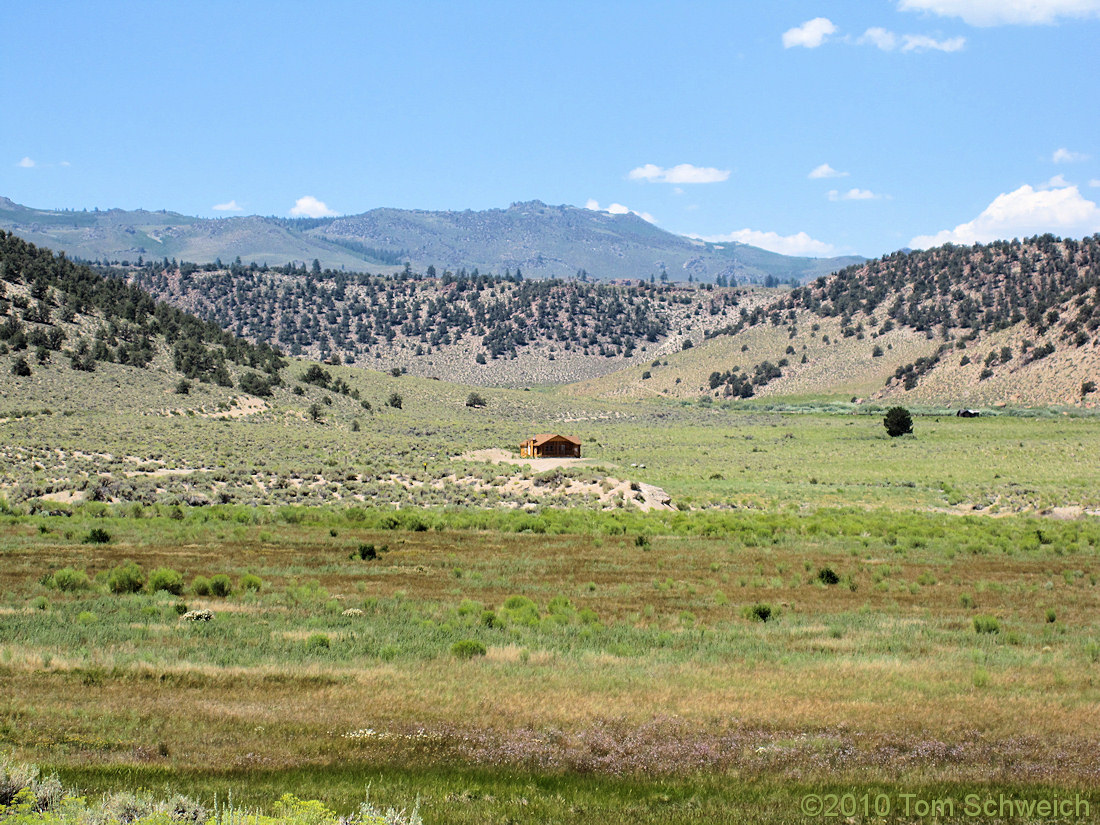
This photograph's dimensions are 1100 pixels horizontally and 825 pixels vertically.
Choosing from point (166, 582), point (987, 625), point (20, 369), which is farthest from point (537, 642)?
point (20, 369)

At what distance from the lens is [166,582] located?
2236cm

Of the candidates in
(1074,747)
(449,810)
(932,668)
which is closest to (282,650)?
(449,810)

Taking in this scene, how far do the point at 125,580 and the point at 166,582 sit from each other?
3.01ft

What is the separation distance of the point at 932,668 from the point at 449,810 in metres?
9.93

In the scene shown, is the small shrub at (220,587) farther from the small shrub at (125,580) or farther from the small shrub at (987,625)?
the small shrub at (987,625)

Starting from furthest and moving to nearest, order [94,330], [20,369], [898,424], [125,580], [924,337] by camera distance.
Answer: [924,337]
[94,330]
[898,424]
[20,369]
[125,580]

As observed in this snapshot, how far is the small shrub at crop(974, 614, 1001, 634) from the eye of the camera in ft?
63.3

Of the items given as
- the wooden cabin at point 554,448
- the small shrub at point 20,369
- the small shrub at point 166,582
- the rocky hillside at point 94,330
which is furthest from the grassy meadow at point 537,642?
Result: the rocky hillside at point 94,330

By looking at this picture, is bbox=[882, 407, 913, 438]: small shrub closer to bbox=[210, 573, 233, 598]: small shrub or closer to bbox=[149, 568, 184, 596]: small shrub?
bbox=[210, 573, 233, 598]: small shrub

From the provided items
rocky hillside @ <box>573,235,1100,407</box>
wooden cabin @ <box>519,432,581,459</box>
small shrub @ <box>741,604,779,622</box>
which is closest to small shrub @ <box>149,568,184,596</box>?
small shrub @ <box>741,604,779,622</box>

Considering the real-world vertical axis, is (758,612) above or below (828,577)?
above

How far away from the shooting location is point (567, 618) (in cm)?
1975

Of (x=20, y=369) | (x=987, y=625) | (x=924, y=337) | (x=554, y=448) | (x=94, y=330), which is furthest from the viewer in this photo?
(x=924, y=337)

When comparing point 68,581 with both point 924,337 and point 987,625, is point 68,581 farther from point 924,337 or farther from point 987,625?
point 924,337
